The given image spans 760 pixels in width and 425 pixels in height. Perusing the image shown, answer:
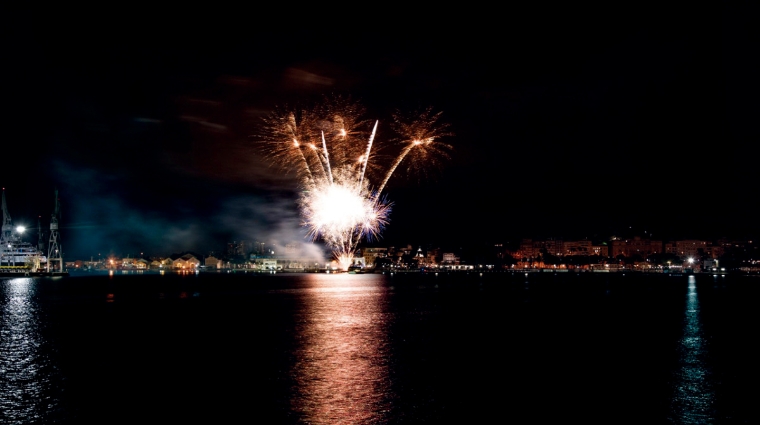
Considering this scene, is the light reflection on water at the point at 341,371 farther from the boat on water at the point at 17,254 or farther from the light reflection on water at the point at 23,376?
the boat on water at the point at 17,254

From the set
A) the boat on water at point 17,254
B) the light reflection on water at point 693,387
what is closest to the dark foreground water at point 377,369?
the light reflection on water at point 693,387

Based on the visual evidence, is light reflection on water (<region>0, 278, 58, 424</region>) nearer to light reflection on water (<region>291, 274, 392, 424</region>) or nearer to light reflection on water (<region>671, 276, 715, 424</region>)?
light reflection on water (<region>291, 274, 392, 424</region>)

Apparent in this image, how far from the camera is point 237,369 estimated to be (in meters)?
19.8

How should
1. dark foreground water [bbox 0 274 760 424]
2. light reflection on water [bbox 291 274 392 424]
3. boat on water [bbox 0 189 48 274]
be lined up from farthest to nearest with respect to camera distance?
boat on water [bbox 0 189 48 274]
dark foreground water [bbox 0 274 760 424]
light reflection on water [bbox 291 274 392 424]

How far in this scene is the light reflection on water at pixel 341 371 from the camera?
46.9 ft

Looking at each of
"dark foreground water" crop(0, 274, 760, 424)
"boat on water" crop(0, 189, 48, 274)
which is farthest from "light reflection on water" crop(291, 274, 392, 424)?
"boat on water" crop(0, 189, 48, 274)

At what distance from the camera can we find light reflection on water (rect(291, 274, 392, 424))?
14295 millimetres

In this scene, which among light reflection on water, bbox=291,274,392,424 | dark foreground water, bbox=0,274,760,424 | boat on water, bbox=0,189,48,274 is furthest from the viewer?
boat on water, bbox=0,189,48,274

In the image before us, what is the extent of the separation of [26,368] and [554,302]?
137ft

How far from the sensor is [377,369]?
764 inches

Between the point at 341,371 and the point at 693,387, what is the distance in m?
10.7

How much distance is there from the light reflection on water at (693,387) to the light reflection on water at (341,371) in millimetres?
7490

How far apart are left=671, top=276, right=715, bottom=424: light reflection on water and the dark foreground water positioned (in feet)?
0.18

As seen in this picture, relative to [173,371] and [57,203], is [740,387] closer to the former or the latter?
[173,371]
